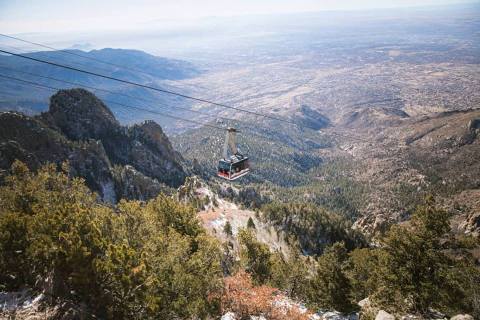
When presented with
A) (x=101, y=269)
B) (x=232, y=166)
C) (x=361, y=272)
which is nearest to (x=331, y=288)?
(x=361, y=272)

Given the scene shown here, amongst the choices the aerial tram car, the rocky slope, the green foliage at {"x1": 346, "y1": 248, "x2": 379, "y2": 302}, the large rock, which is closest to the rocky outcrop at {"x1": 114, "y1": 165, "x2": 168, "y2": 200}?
the rocky slope

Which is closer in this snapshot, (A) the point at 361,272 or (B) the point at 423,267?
(B) the point at 423,267

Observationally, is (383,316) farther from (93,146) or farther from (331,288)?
(93,146)

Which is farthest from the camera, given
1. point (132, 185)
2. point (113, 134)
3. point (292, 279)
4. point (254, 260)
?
point (113, 134)

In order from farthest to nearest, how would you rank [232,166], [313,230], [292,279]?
[313,230] → [232,166] → [292,279]

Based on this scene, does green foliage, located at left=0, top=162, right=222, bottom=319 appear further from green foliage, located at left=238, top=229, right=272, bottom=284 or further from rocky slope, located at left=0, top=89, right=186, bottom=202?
rocky slope, located at left=0, top=89, right=186, bottom=202

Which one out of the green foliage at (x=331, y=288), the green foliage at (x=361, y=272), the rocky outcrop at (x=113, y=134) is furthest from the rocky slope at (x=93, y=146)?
the green foliage at (x=361, y=272)
